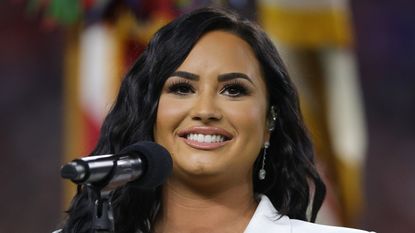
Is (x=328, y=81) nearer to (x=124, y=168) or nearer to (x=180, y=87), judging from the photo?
(x=180, y=87)

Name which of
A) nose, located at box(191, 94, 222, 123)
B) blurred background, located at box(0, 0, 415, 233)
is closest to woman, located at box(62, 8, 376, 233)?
nose, located at box(191, 94, 222, 123)

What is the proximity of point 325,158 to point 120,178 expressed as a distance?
8.42ft

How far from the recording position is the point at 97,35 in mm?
4699

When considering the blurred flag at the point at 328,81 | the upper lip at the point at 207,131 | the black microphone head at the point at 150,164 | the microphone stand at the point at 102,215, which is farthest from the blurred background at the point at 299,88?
the microphone stand at the point at 102,215

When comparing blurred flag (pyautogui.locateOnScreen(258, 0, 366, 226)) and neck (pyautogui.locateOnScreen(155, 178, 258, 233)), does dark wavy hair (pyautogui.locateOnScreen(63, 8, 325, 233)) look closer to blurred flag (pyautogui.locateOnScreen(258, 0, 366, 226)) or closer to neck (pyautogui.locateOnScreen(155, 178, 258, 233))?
neck (pyautogui.locateOnScreen(155, 178, 258, 233))

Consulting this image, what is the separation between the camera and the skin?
9.29ft

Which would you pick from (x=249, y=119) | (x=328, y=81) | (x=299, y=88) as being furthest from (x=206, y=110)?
(x=328, y=81)

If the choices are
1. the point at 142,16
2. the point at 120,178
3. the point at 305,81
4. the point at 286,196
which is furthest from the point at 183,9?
the point at 120,178

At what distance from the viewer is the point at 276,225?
2938mm

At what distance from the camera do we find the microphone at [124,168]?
7.04 feet

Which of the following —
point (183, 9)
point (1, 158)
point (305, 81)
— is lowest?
point (1, 158)

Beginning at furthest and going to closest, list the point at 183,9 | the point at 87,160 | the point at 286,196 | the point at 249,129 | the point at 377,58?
the point at 377,58, the point at 183,9, the point at 286,196, the point at 249,129, the point at 87,160

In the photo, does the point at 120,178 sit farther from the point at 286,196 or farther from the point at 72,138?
the point at 72,138

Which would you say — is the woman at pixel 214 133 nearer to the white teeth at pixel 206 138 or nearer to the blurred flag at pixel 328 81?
the white teeth at pixel 206 138
